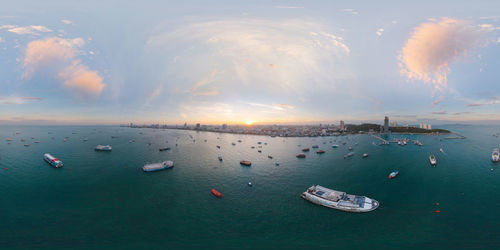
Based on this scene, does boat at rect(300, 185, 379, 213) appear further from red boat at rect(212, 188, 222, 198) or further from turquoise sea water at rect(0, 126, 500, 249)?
red boat at rect(212, 188, 222, 198)

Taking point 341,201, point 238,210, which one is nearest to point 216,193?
point 238,210

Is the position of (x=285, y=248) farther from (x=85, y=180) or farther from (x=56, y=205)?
(x=85, y=180)

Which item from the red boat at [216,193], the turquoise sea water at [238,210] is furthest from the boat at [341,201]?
the red boat at [216,193]

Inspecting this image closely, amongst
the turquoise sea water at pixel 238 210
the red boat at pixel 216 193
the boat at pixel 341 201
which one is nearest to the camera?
the turquoise sea water at pixel 238 210

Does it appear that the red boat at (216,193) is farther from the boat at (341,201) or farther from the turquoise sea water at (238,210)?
the boat at (341,201)

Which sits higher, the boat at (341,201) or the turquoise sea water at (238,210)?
the boat at (341,201)

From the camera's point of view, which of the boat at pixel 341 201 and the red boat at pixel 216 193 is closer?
the boat at pixel 341 201

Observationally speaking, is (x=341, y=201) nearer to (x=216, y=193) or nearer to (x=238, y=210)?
(x=238, y=210)

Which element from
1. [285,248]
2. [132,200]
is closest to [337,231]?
[285,248]
